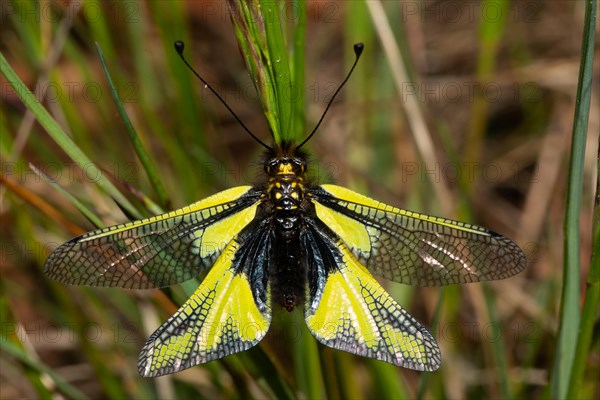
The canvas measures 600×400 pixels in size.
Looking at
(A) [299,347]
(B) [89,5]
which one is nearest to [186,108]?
(B) [89,5]

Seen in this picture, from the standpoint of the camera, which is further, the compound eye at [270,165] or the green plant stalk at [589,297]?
the compound eye at [270,165]

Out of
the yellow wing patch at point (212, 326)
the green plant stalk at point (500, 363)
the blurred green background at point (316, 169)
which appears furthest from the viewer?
the blurred green background at point (316, 169)

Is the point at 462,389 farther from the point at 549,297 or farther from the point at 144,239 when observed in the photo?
the point at 144,239

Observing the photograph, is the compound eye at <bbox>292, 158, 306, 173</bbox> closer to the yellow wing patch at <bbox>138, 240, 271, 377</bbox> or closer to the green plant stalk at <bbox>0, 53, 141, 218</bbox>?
the yellow wing patch at <bbox>138, 240, 271, 377</bbox>

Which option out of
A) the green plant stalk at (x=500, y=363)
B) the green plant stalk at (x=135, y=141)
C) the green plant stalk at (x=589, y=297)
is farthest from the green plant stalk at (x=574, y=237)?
the green plant stalk at (x=135, y=141)

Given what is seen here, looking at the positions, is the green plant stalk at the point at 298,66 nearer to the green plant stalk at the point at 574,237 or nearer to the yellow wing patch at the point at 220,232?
the yellow wing patch at the point at 220,232

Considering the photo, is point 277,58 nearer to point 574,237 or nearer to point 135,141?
point 135,141
